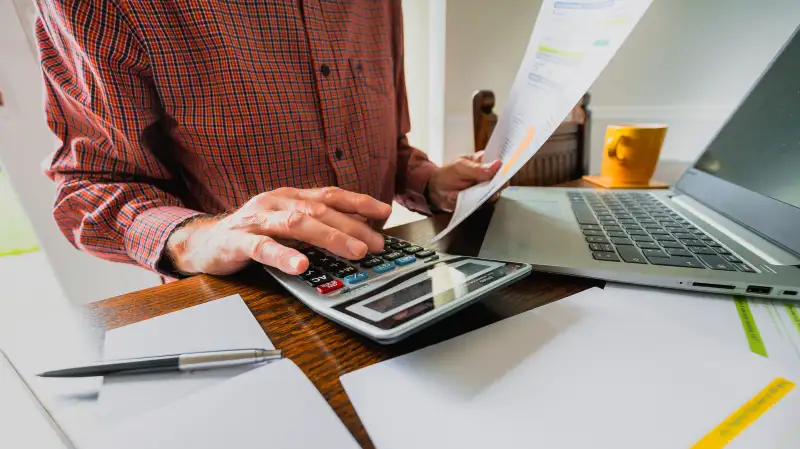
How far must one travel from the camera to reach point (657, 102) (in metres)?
0.95

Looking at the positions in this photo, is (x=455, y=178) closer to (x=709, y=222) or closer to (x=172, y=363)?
(x=709, y=222)

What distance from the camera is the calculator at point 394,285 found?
0.20m

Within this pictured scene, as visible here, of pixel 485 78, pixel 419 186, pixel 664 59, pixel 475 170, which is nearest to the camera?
pixel 475 170

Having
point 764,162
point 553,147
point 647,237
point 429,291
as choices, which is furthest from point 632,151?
point 429,291

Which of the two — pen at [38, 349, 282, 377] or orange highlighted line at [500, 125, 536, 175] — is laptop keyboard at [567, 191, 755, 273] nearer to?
orange highlighted line at [500, 125, 536, 175]

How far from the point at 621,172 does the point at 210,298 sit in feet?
2.46

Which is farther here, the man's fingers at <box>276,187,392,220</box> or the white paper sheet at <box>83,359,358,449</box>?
the man's fingers at <box>276,187,392,220</box>

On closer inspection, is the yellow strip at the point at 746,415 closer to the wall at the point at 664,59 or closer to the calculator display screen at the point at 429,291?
the calculator display screen at the point at 429,291

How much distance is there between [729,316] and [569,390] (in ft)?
0.51

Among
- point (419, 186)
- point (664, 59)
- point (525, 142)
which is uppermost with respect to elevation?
point (664, 59)

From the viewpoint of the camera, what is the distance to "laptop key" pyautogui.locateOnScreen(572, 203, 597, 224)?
A: 0.39m

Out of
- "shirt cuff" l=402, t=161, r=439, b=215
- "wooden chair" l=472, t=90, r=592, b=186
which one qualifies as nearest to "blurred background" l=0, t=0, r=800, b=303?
"wooden chair" l=472, t=90, r=592, b=186

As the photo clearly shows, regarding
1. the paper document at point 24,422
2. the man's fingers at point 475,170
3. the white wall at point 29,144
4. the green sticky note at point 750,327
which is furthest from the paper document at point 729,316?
the white wall at point 29,144

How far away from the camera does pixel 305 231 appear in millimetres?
292
